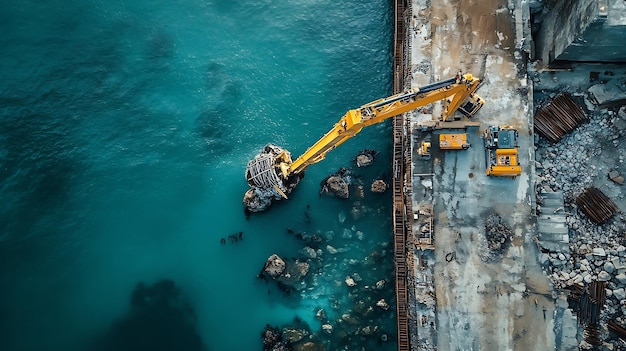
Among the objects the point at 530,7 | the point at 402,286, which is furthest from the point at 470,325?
the point at 530,7

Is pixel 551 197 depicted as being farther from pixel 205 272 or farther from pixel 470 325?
pixel 205 272

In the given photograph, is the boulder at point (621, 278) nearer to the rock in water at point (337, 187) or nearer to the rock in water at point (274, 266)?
the rock in water at point (337, 187)

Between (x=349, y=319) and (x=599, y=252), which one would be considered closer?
(x=599, y=252)

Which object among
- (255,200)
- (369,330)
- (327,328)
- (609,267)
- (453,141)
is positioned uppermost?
(453,141)

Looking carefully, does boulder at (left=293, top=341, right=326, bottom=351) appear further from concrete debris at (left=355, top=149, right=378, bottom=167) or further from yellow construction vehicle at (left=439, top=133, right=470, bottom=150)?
yellow construction vehicle at (left=439, top=133, right=470, bottom=150)

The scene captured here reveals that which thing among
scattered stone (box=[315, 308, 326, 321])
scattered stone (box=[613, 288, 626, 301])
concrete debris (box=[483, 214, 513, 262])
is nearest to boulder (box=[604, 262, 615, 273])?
scattered stone (box=[613, 288, 626, 301])

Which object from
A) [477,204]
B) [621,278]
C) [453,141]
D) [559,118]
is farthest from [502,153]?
[621,278]

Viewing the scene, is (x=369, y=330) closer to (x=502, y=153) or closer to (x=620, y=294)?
(x=502, y=153)
